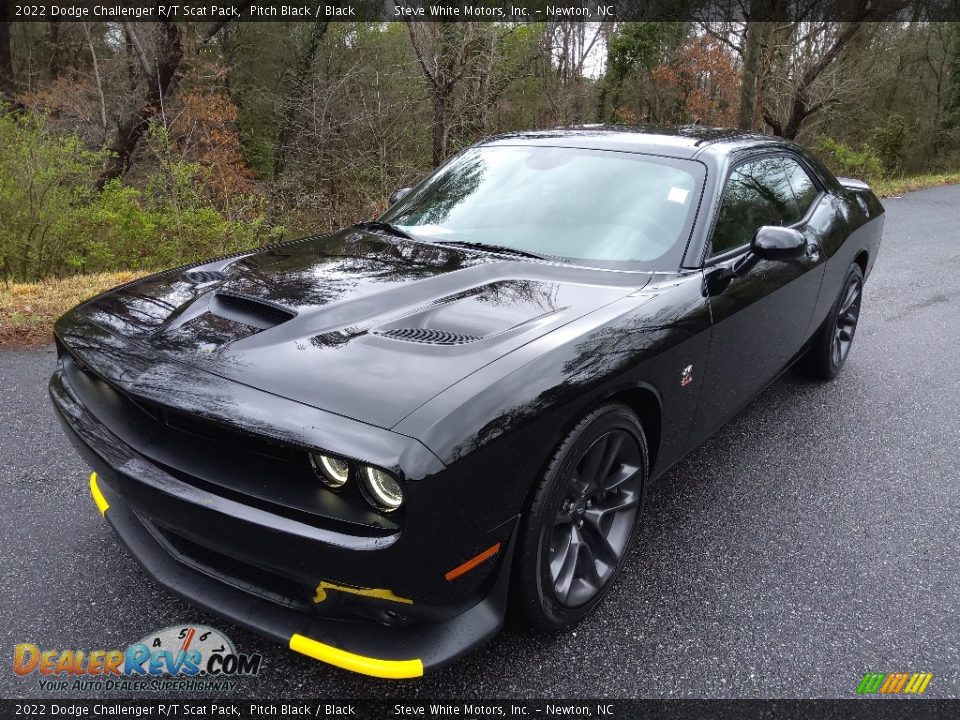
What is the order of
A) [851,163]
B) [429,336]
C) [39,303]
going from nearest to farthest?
[429,336]
[39,303]
[851,163]

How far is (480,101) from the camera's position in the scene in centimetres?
1429

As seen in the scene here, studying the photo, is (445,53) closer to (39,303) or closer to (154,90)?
(154,90)

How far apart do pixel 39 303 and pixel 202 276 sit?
325cm

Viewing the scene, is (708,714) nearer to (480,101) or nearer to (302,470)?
(302,470)

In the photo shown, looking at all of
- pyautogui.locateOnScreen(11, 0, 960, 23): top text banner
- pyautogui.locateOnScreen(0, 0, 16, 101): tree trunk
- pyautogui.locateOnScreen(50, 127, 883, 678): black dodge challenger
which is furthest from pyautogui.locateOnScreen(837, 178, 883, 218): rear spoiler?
pyautogui.locateOnScreen(0, 0, 16, 101): tree trunk

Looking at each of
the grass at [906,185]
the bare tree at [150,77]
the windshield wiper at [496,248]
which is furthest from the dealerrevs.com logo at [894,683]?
the bare tree at [150,77]

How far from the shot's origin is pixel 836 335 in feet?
13.8

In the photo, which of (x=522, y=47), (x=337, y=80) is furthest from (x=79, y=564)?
(x=522, y=47)

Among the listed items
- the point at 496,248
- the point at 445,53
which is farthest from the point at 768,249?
the point at 445,53

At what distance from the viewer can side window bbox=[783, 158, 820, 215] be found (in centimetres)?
365

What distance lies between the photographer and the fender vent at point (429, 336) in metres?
1.99

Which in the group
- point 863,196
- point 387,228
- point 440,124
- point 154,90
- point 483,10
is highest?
point 483,10

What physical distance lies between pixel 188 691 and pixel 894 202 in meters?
14.5

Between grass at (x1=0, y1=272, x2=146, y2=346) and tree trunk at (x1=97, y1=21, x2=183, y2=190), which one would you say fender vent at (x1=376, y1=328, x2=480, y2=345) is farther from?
tree trunk at (x1=97, y1=21, x2=183, y2=190)
